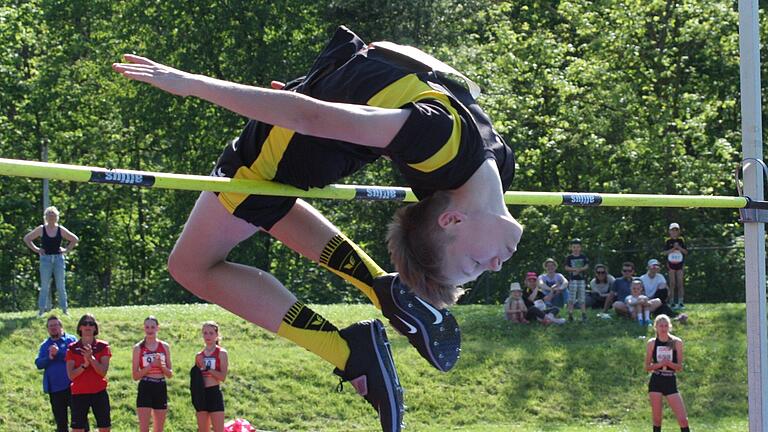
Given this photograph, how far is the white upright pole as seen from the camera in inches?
226

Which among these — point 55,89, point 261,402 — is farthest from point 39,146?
point 261,402

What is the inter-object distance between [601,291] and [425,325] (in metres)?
11.7

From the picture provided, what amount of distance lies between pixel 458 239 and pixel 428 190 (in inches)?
7.2

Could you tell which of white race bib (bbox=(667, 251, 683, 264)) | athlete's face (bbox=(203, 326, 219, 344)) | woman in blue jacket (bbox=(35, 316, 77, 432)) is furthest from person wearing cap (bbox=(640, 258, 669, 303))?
woman in blue jacket (bbox=(35, 316, 77, 432))

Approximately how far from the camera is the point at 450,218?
368 cm

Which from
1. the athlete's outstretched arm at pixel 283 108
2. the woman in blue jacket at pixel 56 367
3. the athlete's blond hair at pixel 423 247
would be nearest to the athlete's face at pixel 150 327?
the woman in blue jacket at pixel 56 367

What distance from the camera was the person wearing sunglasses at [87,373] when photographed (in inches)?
406

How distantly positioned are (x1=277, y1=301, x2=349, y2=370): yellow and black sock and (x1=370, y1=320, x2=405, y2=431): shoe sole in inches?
4.3

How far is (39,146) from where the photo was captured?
81.6 feet

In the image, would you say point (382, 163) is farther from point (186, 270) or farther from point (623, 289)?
point (186, 270)

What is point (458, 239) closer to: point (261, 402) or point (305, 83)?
point (305, 83)

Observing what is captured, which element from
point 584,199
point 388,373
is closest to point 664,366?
point 584,199

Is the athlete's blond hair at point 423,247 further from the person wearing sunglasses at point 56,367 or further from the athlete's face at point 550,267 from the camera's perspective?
the athlete's face at point 550,267

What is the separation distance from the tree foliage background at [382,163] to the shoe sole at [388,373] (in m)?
15.1
